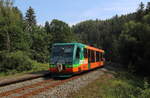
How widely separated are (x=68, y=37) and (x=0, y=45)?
146 feet

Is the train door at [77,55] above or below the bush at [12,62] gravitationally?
above

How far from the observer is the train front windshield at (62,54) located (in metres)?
16.0

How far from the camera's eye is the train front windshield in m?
16.0

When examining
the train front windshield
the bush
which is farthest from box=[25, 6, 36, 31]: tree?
the train front windshield

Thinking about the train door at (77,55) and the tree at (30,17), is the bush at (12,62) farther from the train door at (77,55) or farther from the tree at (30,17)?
the tree at (30,17)

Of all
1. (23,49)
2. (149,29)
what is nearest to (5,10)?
(23,49)

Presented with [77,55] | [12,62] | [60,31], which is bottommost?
[12,62]

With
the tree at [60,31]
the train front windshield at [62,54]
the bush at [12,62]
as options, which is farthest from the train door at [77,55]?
the tree at [60,31]

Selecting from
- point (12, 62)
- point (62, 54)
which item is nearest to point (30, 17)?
point (12, 62)

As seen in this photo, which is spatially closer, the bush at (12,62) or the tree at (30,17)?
the bush at (12,62)

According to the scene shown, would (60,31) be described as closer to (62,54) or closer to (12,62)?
(12,62)

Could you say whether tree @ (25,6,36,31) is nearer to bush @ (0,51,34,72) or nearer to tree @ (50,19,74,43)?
tree @ (50,19,74,43)

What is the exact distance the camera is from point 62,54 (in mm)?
16562

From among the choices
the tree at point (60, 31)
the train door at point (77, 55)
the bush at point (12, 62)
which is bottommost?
the bush at point (12, 62)
